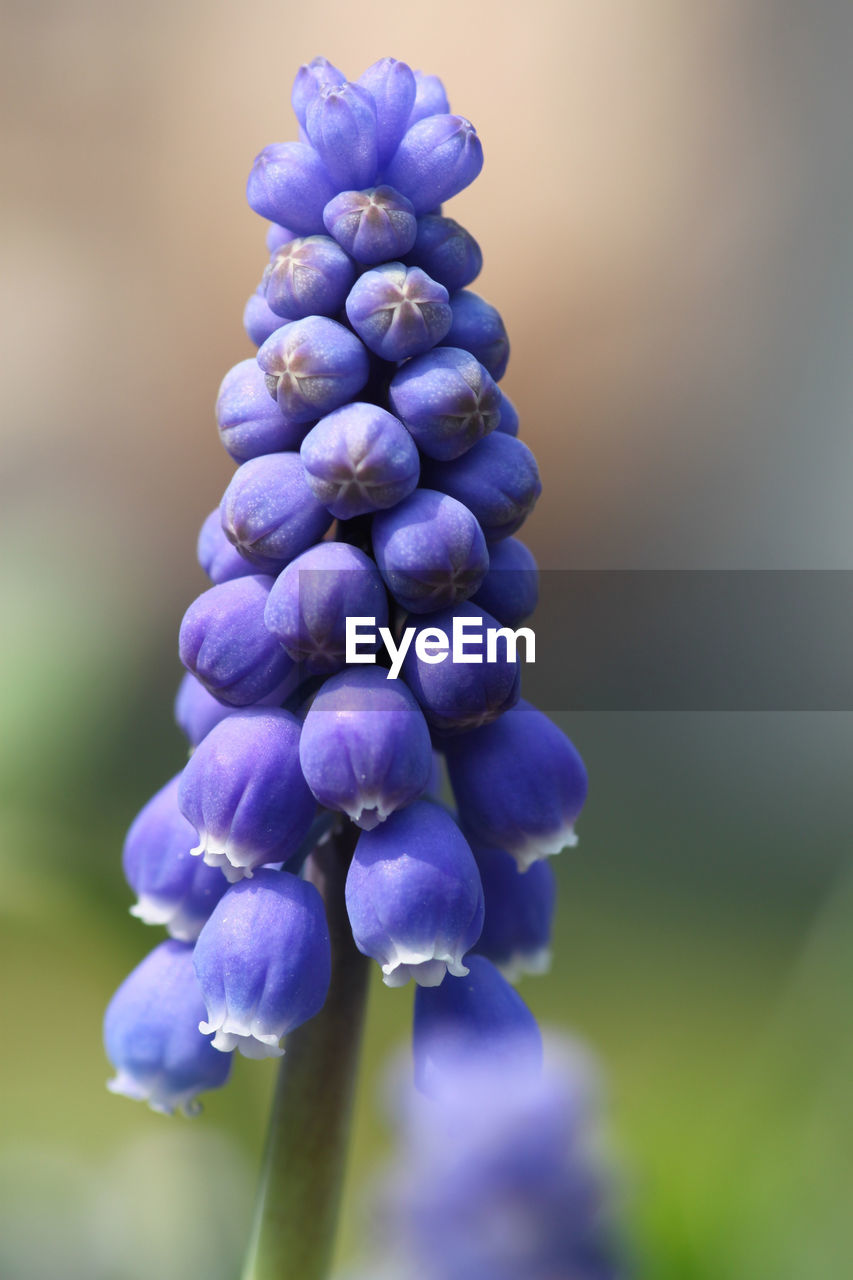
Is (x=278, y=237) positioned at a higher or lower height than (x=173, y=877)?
higher

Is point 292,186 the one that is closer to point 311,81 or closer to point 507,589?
point 311,81

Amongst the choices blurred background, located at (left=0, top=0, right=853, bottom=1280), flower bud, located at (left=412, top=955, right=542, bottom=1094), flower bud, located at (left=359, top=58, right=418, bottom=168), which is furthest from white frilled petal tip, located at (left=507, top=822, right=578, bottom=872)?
blurred background, located at (left=0, top=0, right=853, bottom=1280)

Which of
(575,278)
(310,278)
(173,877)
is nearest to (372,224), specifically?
(310,278)

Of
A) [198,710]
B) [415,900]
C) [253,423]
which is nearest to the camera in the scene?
[415,900]

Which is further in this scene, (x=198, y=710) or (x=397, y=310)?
(x=198, y=710)

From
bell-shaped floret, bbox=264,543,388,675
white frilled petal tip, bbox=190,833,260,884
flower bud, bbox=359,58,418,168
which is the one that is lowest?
white frilled petal tip, bbox=190,833,260,884

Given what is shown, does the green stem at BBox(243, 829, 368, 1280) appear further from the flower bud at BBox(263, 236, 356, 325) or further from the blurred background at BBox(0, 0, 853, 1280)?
the blurred background at BBox(0, 0, 853, 1280)

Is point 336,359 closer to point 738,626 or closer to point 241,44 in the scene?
point 738,626
